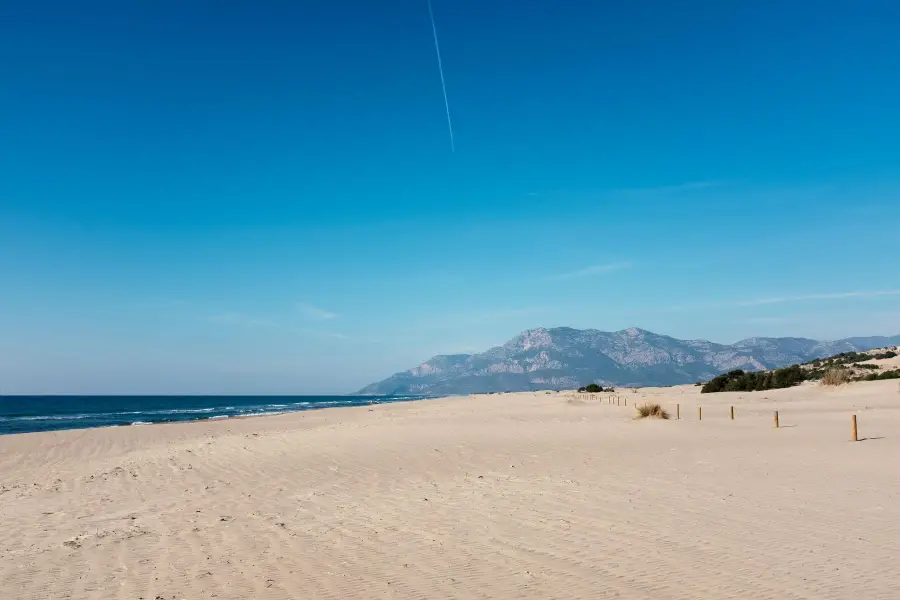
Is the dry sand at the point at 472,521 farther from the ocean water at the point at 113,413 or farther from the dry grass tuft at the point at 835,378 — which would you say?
the ocean water at the point at 113,413

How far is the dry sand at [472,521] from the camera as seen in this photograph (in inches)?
283

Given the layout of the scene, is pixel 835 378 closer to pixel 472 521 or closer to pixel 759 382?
pixel 759 382

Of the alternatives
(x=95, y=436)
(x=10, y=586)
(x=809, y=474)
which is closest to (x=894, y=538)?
(x=809, y=474)

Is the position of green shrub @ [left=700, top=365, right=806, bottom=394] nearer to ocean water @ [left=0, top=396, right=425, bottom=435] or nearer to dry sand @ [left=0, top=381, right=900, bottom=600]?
dry sand @ [left=0, top=381, right=900, bottom=600]

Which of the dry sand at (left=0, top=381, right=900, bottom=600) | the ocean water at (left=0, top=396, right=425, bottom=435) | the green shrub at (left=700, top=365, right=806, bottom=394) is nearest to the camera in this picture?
the dry sand at (left=0, top=381, right=900, bottom=600)

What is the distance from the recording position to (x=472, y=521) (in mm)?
10094

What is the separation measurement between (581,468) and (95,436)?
94.7 feet

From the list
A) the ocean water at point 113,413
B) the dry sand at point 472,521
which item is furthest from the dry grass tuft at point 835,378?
the ocean water at point 113,413

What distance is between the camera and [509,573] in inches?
293

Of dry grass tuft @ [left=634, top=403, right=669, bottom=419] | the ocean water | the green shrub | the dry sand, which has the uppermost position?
the dry sand

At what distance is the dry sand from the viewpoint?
7.18 metres

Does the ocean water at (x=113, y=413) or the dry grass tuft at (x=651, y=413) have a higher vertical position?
the dry grass tuft at (x=651, y=413)

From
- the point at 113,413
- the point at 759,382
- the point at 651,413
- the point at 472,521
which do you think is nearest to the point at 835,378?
the point at 759,382

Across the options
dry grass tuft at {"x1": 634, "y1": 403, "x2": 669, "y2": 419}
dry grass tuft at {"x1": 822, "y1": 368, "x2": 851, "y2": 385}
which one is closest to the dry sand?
dry grass tuft at {"x1": 634, "y1": 403, "x2": 669, "y2": 419}
